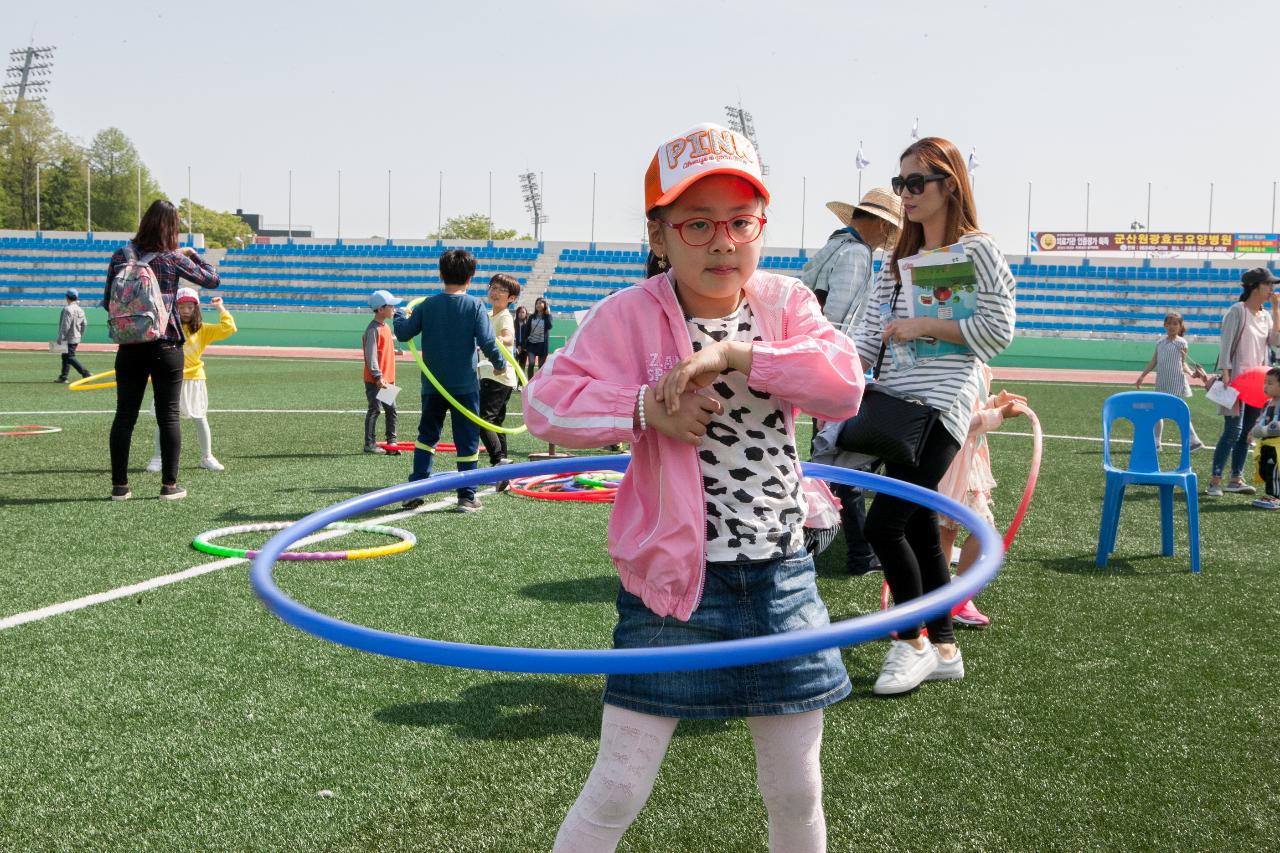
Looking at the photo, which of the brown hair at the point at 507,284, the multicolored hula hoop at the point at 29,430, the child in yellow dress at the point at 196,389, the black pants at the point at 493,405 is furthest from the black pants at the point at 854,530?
the multicolored hula hoop at the point at 29,430

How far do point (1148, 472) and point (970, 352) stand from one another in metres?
3.69

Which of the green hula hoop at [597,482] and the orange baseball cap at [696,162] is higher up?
the orange baseball cap at [696,162]

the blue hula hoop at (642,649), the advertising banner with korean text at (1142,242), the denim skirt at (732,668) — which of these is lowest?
the denim skirt at (732,668)

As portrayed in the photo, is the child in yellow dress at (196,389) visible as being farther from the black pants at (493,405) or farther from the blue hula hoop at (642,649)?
the blue hula hoop at (642,649)

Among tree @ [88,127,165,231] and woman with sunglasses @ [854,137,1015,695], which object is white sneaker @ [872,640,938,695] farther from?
tree @ [88,127,165,231]

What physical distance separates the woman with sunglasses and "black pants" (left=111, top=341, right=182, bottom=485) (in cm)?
589

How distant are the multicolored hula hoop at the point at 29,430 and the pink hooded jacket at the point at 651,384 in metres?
12.2

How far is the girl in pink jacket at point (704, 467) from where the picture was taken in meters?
2.28

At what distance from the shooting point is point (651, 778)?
235 cm

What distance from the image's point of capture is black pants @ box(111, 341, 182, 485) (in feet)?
27.5

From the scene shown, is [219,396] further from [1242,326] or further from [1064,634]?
[1064,634]

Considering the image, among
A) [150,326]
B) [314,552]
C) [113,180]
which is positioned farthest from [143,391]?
[113,180]

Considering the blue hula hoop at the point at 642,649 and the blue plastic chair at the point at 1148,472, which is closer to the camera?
the blue hula hoop at the point at 642,649

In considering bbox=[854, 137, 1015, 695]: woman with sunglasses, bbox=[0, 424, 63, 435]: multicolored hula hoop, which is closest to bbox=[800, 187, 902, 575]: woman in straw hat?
bbox=[854, 137, 1015, 695]: woman with sunglasses
